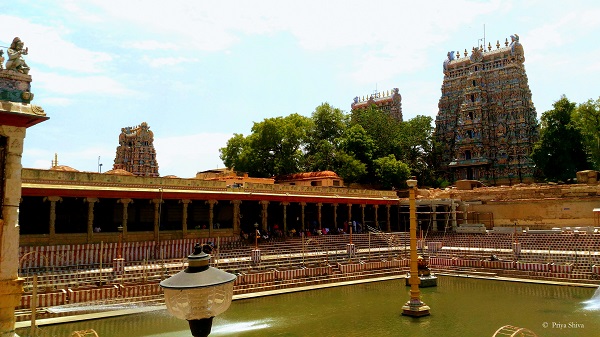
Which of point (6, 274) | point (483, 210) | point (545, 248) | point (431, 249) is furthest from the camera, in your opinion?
point (483, 210)

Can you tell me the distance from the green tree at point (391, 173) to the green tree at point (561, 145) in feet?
46.6

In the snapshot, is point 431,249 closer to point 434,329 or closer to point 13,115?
point 434,329

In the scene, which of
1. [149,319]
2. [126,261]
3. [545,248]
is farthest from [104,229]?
[545,248]

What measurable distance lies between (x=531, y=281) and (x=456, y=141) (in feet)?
126

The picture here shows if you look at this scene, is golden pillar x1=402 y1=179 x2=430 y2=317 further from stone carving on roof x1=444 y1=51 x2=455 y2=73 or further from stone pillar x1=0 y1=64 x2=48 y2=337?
stone carving on roof x1=444 y1=51 x2=455 y2=73

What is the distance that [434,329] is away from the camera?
46.6ft

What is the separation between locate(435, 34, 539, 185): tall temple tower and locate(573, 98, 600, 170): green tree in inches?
463

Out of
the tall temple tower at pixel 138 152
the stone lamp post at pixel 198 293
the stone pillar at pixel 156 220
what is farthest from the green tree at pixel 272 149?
the stone lamp post at pixel 198 293

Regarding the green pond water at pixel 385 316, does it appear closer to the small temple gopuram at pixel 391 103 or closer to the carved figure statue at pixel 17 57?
the carved figure statue at pixel 17 57

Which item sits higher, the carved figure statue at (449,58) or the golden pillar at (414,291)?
the carved figure statue at (449,58)

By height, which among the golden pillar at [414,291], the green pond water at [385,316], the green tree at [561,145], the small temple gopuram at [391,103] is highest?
the small temple gopuram at [391,103]

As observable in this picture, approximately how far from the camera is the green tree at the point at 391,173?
49.1 meters

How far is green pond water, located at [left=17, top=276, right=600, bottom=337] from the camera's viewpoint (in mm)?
14000

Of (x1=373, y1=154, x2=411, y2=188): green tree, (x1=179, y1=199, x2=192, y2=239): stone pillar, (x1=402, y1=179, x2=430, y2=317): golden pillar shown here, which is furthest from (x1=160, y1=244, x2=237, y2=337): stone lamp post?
(x1=373, y1=154, x2=411, y2=188): green tree
